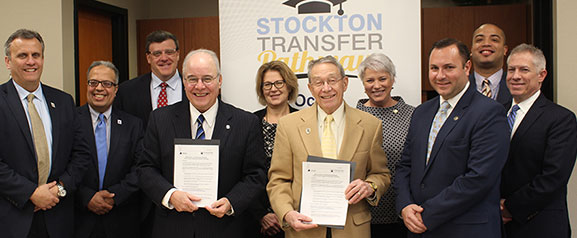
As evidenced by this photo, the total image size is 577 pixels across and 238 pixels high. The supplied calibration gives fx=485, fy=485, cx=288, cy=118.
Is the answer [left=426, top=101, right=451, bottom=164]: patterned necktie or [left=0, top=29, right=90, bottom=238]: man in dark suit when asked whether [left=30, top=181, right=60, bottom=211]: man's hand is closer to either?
[left=0, top=29, right=90, bottom=238]: man in dark suit

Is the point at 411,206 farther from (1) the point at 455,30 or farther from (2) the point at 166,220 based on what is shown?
(1) the point at 455,30

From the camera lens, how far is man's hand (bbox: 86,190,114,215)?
3180 millimetres

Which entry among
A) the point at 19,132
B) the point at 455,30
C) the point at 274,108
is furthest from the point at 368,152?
the point at 455,30

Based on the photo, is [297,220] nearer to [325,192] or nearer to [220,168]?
[325,192]

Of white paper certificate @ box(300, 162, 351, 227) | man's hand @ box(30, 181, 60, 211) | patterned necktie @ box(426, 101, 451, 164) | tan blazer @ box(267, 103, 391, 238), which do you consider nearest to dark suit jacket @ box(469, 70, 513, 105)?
patterned necktie @ box(426, 101, 451, 164)

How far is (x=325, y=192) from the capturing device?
2443mm

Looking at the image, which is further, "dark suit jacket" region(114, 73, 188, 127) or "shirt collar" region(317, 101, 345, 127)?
"dark suit jacket" region(114, 73, 188, 127)

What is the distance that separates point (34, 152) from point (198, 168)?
1.11 m

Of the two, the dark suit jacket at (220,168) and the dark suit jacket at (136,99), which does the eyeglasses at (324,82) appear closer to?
the dark suit jacket at (220,168)

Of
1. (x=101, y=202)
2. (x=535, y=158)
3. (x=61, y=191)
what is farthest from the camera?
(x=101, y=202)

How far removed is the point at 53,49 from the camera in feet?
14.9

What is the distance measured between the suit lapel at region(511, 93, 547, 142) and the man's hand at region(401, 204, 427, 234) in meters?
0.81

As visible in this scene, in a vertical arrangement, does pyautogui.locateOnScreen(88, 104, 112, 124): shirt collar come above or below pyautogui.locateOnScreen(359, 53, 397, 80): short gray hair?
below

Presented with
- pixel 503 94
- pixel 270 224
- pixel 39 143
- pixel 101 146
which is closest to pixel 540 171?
pixel 503 94
